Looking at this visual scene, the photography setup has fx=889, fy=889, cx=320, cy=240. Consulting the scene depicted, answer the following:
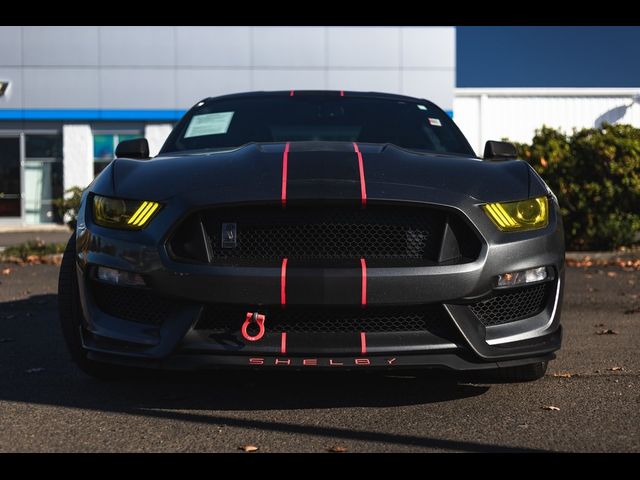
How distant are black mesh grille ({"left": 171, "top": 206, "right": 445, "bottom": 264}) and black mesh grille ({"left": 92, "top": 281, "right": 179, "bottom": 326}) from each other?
0.65ft

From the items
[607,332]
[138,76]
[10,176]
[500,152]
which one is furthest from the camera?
[138,76]

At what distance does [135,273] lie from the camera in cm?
332

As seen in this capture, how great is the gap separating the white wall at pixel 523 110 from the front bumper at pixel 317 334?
22.9 m

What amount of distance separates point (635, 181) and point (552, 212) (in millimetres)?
7987

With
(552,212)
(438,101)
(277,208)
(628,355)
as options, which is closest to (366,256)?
(277,208)

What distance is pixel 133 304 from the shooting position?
3391 millimetres

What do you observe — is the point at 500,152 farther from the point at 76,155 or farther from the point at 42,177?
the point at 42,177

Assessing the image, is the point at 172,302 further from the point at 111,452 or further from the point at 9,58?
the point at 9,58

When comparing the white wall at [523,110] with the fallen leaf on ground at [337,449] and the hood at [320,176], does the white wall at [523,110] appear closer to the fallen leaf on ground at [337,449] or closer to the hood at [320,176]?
the hood at [320,176]

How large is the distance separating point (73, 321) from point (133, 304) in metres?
0.38

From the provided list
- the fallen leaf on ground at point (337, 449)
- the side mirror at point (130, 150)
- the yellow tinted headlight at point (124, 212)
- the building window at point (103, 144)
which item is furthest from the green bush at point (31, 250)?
the building window at point (103, 144)

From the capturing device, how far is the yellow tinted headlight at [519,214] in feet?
11.1

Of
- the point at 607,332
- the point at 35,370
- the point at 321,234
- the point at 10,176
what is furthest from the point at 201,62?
the point at 321,234

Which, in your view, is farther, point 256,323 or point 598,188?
point 598,188
